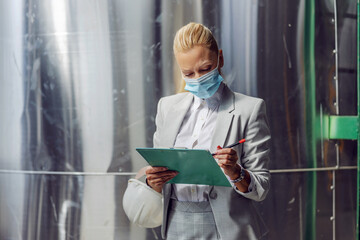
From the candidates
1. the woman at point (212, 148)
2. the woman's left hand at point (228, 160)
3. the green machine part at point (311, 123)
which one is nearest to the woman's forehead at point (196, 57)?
the woman at point (212, 148)

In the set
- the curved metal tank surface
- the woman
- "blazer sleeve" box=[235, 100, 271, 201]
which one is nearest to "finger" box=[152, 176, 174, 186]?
the woman

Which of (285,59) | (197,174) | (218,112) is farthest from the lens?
(285,59)

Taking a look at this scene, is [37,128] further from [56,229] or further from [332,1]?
[332,1]

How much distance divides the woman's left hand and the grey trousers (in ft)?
0.61

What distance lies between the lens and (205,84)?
2.04m

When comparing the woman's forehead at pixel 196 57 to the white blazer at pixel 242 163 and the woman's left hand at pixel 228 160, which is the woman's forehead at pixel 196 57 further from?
the woman's left hand at pixel 228 160

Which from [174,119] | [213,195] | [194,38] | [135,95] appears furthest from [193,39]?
[135,95]

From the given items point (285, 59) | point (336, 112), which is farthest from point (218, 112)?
point (336, 112)

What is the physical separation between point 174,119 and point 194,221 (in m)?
0.39

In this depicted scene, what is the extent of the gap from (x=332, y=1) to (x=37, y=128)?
2.14 m

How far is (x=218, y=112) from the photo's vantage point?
6.56 feet

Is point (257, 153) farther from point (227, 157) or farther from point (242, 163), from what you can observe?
point (227, 157)

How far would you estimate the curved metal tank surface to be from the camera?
11.5ft

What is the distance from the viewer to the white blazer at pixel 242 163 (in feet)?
6.25
